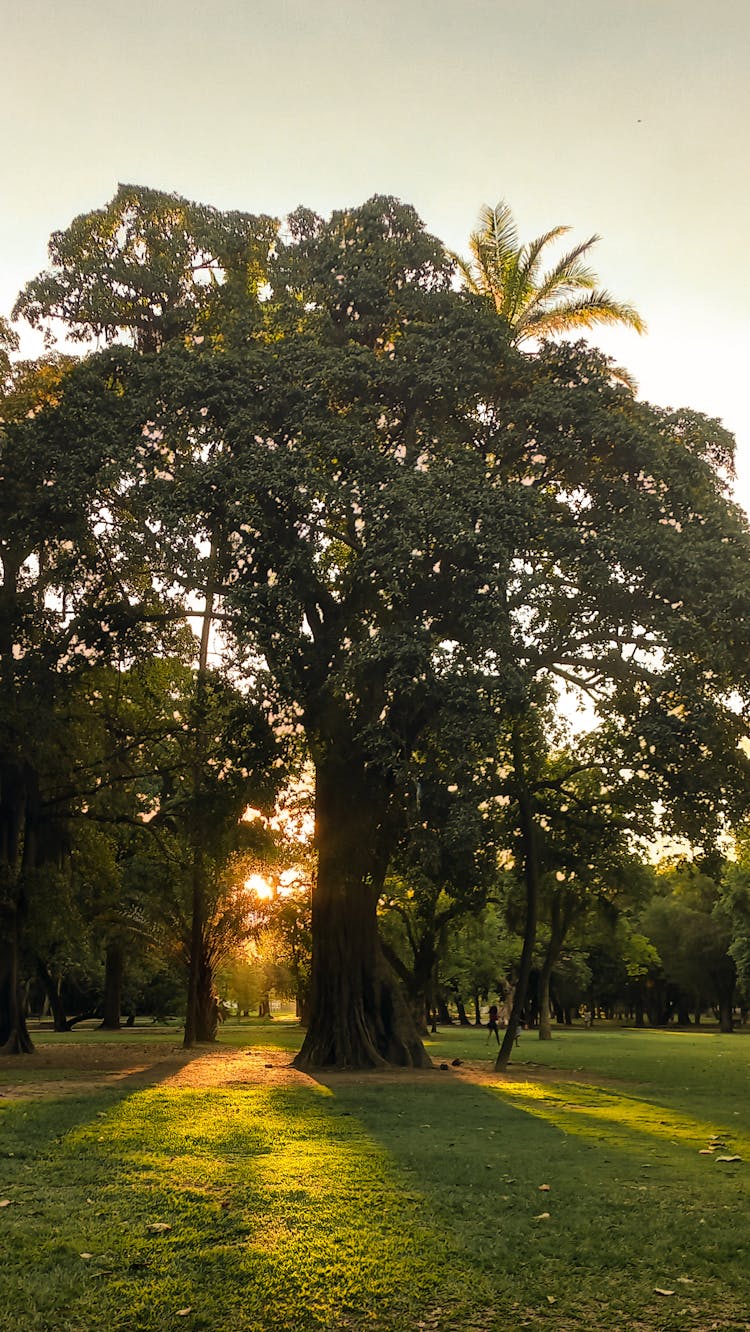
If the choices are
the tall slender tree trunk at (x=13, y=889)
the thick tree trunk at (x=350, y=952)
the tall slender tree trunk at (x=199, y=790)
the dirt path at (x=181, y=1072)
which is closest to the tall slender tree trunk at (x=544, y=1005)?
the dirt path at (x=181, y=1072)

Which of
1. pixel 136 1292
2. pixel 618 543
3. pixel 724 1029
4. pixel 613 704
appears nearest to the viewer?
pixel 136 1292

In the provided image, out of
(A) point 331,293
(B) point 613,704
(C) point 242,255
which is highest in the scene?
(C) point 242,255

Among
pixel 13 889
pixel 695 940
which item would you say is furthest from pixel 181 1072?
pixel 695 940

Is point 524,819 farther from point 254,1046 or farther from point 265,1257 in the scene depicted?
point 265,1257

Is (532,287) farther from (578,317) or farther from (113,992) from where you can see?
(113,992)

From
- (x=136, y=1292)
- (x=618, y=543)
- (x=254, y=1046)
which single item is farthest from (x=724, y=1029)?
(x=136, y=1292)

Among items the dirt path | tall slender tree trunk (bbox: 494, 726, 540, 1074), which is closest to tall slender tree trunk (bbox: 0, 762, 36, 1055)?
the dirt path

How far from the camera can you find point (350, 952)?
2411cm

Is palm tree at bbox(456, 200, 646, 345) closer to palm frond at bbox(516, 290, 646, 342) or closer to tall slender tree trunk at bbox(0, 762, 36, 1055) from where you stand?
palm frond at bbox(516, 290, 646, 342)

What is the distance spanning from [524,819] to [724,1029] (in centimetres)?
5731

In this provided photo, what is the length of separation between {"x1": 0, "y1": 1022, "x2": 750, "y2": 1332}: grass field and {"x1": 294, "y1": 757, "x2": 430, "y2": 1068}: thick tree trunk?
7778 mm

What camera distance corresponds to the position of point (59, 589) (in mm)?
23578

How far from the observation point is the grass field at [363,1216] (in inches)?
223

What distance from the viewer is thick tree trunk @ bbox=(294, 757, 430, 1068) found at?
23.6 metres
